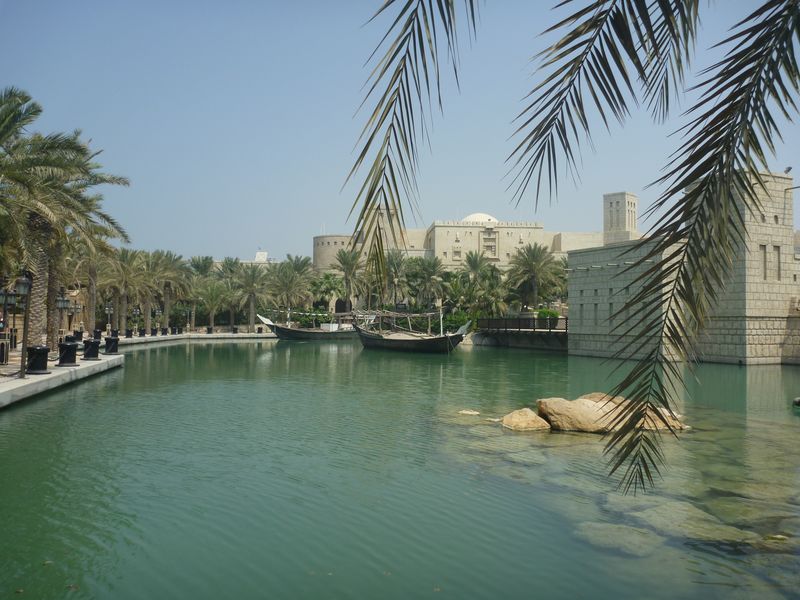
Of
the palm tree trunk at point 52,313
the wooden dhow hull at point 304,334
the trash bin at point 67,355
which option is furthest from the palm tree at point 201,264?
the trash bin at point 67,355

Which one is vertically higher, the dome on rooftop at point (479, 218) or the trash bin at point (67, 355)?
the dome on rooftop at point (479, 218)

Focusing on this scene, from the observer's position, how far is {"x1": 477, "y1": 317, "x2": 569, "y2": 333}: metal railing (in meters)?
41.8

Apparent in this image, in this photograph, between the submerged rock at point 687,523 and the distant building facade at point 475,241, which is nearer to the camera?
the submerged rock at point 687,523

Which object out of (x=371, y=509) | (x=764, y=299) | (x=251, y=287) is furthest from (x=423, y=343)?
(x=371, y=509)

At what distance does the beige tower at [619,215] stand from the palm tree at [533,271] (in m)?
44.8

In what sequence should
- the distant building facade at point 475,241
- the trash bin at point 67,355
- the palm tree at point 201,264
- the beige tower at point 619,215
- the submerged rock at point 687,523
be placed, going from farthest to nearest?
1. the beige tower at point 619,215
2. the distant building facade at point 475,241
3. the palm tree at point 201,264
4. the trash bin at point 67,355
5. the submerged rock at point 687,523

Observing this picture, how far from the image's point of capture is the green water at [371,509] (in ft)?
17.0

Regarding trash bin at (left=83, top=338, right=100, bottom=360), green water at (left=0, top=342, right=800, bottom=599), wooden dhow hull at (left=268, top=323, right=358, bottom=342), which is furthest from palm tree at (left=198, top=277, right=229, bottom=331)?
green water at (left=0, top=342, right=800, bottom=599)

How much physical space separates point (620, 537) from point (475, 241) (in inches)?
2888

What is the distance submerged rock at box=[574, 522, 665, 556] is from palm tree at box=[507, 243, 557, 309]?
4195 cm

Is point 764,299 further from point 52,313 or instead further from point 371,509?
point 52,313

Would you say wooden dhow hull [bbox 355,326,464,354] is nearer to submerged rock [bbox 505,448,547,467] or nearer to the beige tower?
submerged rock [bbox 505,448,547,467]

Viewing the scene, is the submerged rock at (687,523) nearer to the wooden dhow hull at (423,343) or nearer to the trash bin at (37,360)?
the trash bin at (37,360)

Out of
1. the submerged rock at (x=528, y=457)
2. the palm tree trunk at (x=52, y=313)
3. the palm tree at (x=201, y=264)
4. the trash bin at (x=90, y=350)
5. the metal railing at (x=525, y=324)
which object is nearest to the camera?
the submerged rock at (x=528, y=457)
